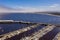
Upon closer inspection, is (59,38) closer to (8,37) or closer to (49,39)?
(49,39)

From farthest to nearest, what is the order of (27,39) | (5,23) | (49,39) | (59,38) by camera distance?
(5,23), (49,39), (59,38), (27,39)

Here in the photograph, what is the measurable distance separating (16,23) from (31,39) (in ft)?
77.6

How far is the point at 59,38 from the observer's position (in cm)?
2589

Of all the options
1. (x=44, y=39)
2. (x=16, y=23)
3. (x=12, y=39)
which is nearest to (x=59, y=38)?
(x=44, y=39)

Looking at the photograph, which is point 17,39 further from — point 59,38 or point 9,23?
point 9,23

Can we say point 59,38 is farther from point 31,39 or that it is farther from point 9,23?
point 9,23

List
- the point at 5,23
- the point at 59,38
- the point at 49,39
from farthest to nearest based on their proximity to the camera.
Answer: the point at 5,23
the point at 49,39
the point at 59,38

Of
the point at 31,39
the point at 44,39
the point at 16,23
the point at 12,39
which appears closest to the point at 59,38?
the point at 44,39

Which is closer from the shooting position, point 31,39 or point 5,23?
point 31,39

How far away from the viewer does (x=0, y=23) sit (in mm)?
47188

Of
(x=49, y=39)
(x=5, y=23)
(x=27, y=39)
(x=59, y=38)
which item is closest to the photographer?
(x=27, y=39)

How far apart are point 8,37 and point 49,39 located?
5.53 meters

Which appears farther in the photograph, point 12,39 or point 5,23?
point 5,23

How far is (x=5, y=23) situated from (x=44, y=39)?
21.9m
